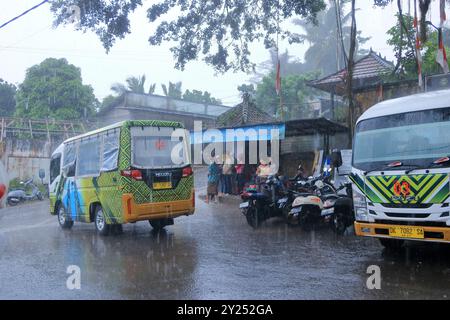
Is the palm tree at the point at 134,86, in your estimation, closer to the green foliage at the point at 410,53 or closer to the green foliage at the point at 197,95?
the green foliage at the point at 197,95

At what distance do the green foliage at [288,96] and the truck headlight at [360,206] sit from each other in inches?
875

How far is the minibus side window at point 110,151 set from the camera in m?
9.59

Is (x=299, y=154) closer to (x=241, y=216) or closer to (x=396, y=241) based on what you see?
(x=241, y=216)

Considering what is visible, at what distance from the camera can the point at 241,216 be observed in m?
13.1

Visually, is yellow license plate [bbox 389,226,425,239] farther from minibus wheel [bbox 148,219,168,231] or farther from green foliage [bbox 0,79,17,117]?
green foliage [bbox 0,79,17,117]

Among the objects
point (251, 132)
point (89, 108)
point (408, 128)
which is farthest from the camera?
point (89, 108)

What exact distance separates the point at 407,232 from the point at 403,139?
1.43 metres

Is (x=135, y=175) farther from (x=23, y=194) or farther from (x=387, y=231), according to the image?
(x=23, y=194)

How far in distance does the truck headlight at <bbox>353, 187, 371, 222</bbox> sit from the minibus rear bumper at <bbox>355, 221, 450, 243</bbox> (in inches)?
3.5

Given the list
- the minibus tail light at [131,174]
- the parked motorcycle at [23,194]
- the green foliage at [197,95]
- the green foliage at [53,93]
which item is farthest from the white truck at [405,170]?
the green foliage at [197,95]

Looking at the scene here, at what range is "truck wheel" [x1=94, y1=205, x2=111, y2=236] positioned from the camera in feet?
33.6

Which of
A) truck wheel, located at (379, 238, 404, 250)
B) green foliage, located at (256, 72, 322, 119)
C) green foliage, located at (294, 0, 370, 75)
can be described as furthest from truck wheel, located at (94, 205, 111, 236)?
green foliage, located at (294, 0, 370, 75)
